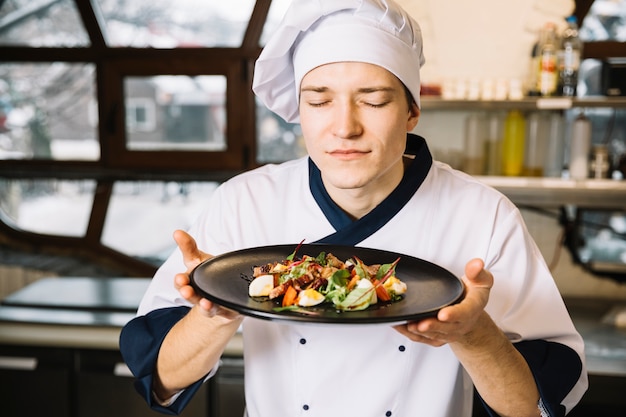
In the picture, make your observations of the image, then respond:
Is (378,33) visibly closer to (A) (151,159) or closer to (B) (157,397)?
(B) (157,397)

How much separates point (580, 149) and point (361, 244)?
1.86 meters

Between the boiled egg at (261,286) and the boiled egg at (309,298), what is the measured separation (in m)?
0.06

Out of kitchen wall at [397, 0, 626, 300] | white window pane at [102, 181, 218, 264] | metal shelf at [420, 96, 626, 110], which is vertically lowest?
white window pane at [102, 181, 218, 264]

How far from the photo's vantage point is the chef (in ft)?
4.15

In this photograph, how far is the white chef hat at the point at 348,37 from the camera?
1.28 metres

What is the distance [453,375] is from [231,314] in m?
0.54

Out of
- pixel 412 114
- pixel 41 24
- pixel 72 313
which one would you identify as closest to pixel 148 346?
pixel 412 114

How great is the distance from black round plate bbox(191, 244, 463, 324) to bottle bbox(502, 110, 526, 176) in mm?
1810

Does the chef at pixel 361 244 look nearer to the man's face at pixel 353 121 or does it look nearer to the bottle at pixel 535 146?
the man's face at pixel 353 121

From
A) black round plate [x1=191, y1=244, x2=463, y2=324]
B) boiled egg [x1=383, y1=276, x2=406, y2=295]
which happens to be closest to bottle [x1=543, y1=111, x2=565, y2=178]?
black round plate [x1=191, y1=244, x2=463, y2=324]

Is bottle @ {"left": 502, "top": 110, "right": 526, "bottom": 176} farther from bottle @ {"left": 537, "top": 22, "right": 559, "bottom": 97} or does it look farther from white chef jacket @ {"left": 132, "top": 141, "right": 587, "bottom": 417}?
white chef jacket @ {"left": 132, "top": 141, "right": 587, "bottom": 417}

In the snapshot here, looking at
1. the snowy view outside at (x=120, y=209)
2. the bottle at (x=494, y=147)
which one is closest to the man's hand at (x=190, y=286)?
the bottle at (x=494, y=147)

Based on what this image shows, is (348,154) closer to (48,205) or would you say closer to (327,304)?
(327,304)

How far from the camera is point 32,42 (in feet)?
12.0
